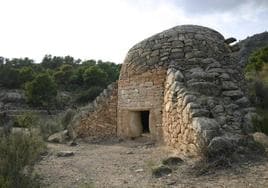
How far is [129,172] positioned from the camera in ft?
19.3

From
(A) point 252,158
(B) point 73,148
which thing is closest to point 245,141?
(A) point 252,158

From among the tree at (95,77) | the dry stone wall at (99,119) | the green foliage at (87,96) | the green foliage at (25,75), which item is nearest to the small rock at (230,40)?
the dry stone wall at (99,119)

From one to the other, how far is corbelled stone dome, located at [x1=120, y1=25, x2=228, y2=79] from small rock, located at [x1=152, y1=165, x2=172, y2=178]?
12.8ft

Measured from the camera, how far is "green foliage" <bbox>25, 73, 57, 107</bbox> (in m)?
26.0

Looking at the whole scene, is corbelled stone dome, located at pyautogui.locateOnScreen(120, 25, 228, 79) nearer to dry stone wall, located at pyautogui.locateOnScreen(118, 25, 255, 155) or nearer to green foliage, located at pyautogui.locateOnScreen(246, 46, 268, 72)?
dry stone wall, located at pyautogui.locateOnScreen(118, 25, 255, 155)

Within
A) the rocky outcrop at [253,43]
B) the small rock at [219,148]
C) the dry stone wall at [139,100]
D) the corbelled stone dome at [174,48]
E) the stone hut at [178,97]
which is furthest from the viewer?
the rocky outcrop at [253,43]

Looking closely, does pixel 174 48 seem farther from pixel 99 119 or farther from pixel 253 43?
pixel 253 43

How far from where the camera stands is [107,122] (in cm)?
1045

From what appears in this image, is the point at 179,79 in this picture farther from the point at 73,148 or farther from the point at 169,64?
the point at 73,148

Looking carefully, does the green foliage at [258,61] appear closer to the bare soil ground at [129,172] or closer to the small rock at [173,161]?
the bare soil ground at [129,172]

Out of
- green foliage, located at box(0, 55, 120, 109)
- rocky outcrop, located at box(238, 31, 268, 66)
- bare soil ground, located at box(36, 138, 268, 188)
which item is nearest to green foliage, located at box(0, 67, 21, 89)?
green foliage, located at box(0, 55, 120, 109)

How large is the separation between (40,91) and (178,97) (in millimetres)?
20572

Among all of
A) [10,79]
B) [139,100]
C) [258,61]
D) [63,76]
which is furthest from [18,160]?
[63,76]

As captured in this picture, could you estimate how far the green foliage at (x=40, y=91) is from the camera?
26000 millimetres
